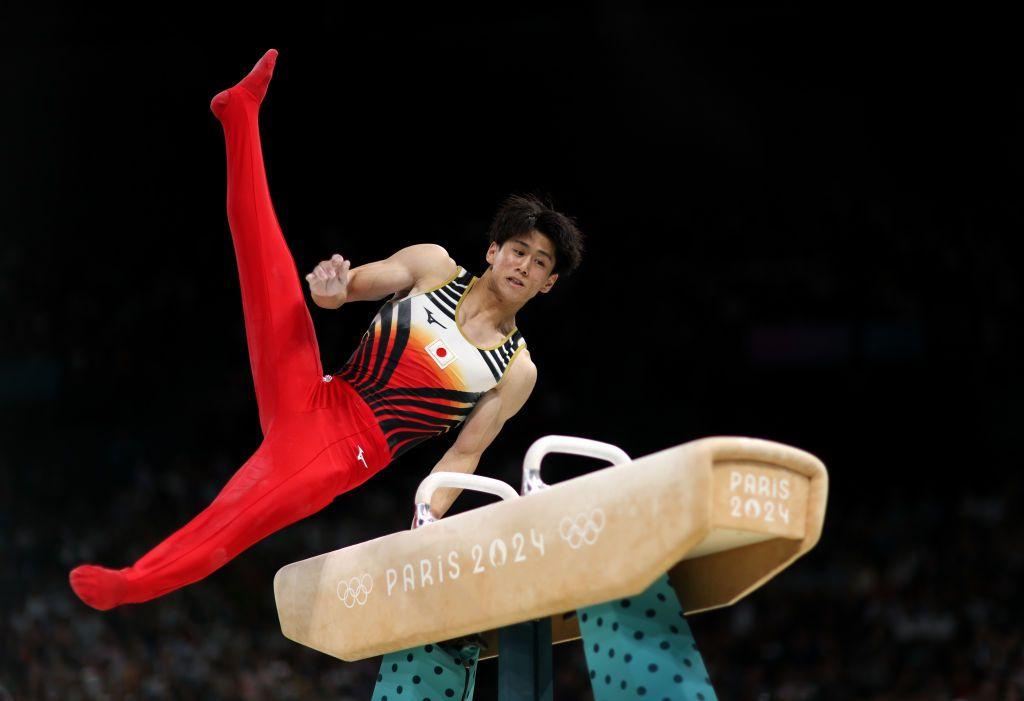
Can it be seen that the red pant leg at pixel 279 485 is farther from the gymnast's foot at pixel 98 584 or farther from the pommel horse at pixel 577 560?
the pommel horse at pixel 577 560

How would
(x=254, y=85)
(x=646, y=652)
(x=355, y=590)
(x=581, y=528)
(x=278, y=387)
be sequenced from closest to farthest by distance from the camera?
(x=581, y=528), (x=646, y=652), (x=355, y=590), (x=278, y=387), (x=254, y=85)

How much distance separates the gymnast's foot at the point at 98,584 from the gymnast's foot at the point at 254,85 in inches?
61.7

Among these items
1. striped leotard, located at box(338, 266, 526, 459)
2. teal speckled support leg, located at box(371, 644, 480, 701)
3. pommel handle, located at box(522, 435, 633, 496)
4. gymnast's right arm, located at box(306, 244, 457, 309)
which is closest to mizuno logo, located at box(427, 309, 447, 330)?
striped leotard, located at box(338, 266, 526, 459)

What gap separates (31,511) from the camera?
34.1 ft

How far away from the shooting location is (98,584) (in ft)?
11.0

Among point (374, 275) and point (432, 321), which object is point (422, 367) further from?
point (374, 275)

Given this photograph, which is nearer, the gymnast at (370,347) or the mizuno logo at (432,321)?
the gymnast at (370,347)

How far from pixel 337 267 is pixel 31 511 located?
776 cm

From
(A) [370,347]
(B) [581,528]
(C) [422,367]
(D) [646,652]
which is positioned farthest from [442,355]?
(D) [646,652]

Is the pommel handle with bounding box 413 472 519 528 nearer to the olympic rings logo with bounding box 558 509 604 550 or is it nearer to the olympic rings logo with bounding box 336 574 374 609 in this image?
the olympic rings logo with bounding box 336 574 374 609

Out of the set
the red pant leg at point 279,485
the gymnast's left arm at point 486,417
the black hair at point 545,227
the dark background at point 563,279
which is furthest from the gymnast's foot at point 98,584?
the dark background at point 563,279

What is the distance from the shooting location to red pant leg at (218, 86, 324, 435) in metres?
3.92

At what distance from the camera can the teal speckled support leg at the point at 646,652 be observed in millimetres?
2953

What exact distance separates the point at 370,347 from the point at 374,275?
0.91 ft
